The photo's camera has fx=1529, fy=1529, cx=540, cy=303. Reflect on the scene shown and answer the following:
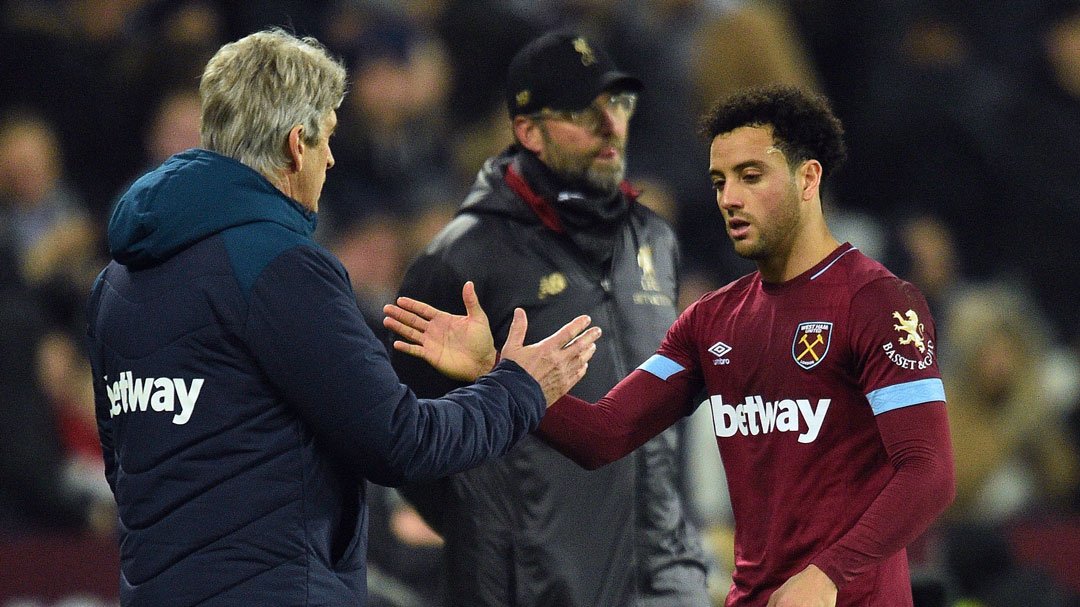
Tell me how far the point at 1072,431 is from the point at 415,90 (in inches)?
159

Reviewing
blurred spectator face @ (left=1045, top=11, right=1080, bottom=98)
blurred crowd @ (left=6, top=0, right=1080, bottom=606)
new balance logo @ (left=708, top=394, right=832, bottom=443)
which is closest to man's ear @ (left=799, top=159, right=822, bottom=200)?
new balance logo @ (left=708, top=394, right=832, bottom=443)

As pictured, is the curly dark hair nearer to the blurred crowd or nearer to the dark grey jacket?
the dark grey jacket

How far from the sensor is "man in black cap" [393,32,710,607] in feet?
14.1

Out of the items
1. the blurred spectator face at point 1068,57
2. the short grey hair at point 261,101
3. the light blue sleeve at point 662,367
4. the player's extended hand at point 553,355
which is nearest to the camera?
the short grey hair at point 261,101

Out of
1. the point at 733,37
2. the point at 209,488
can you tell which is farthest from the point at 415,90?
the point at 209,488

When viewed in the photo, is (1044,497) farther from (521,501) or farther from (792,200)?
(792,200)

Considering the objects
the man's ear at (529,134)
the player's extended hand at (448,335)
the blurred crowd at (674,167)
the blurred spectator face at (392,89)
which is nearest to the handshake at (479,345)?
the player's extended hand at (448,335)

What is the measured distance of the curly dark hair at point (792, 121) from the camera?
3.52 metres

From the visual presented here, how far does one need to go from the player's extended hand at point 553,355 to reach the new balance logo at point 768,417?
343mm

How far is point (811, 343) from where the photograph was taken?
3389 mm

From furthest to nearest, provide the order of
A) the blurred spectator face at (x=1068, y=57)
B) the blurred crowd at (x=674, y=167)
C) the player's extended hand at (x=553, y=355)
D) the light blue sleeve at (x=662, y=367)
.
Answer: the blurred spectator face at (x=1068, y=57) < the blurred crowd at (x=674, y=167) < the light blue sleeve at (x=662, y=367) < the player's extended hand at (x=553, y=355)

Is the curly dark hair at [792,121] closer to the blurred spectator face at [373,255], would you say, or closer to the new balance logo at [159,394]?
the new balance logo at [159,394]

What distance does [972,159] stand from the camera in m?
9.21

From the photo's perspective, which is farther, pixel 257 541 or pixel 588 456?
pixel 588 456
